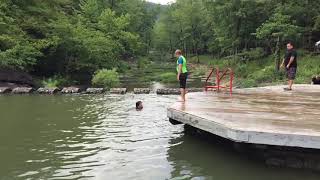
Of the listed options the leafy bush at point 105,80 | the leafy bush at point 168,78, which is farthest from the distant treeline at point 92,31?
the leafy bush at point 168,78

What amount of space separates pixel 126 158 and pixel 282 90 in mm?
9719

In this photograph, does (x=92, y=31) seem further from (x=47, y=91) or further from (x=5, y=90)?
(x=5, y=90)

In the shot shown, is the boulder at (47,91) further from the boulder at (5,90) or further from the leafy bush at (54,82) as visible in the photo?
the leafy bush at (54,82)

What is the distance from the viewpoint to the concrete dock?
29.0 feet

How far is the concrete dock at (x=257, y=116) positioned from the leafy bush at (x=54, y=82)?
671 inches

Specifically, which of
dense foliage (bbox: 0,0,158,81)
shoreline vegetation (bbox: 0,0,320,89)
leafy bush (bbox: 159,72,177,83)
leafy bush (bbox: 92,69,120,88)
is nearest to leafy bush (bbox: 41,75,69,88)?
shoreline vegetation (bbox: 0,0,320,89)

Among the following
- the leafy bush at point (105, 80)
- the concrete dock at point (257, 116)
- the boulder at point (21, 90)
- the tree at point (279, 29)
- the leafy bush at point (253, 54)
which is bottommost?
the concrete dock at point (257, 116)

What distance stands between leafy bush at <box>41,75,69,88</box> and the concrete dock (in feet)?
55.9

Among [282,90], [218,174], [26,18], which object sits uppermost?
[26,18]

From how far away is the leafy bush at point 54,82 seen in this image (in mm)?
30491

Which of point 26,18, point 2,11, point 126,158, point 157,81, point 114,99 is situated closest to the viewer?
point 126,158

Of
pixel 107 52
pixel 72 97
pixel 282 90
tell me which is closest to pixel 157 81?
pixel 107 52

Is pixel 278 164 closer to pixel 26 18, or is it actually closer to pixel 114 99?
pixel 114 99

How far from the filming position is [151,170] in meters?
9.72
